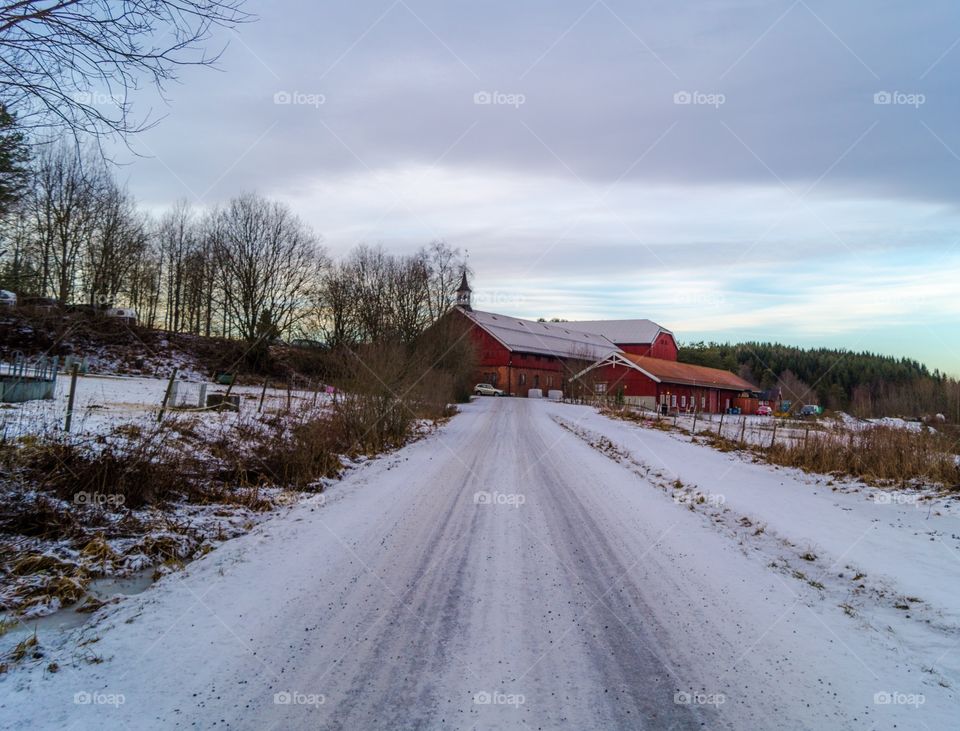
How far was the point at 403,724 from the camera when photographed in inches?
139

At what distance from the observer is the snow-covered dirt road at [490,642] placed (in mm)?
3762

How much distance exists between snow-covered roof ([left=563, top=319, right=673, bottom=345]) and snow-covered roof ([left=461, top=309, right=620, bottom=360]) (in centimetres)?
293

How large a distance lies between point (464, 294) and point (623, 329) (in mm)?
37435

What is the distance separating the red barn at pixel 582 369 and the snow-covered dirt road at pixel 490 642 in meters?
41.1

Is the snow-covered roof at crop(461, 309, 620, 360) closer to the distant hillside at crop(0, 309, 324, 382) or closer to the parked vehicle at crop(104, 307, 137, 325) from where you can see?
the distant hillside at crop(0, 309, 324, 382)

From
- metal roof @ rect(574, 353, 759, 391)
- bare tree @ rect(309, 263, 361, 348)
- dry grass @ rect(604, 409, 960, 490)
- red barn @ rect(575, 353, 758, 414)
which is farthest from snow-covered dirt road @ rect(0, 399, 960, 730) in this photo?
metal roof @ rect(574, 353, 759, 391)

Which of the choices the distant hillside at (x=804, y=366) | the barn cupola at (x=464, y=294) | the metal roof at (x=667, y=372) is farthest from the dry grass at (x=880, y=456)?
the distant hillside at (x=804, y=366)

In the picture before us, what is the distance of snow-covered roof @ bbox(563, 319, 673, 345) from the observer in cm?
8475

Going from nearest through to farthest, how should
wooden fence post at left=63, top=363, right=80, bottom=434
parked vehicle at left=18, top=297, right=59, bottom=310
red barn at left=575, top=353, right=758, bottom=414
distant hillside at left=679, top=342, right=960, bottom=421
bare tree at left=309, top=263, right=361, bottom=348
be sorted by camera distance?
parked vehicle at left=18, top=297, right=59, bottom=310 → wooden fence post at left=63, top=363, right=80, bottom=434 → bare tree at left=309, top=263, right=361, bottom=348 → red barn at left=575, top=353, right=758, bottom=414 → distant hillside at left=679, top=342, right=960, bottom=421

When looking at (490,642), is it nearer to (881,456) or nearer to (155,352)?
(881,456)

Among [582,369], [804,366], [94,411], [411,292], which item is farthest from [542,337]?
[94,411]

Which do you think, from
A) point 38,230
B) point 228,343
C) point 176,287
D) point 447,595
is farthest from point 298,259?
point 447,595

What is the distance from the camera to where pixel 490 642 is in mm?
4660

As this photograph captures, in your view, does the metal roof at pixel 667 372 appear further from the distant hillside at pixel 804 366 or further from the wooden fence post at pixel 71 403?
the wooden fence post at pixel 71 403
